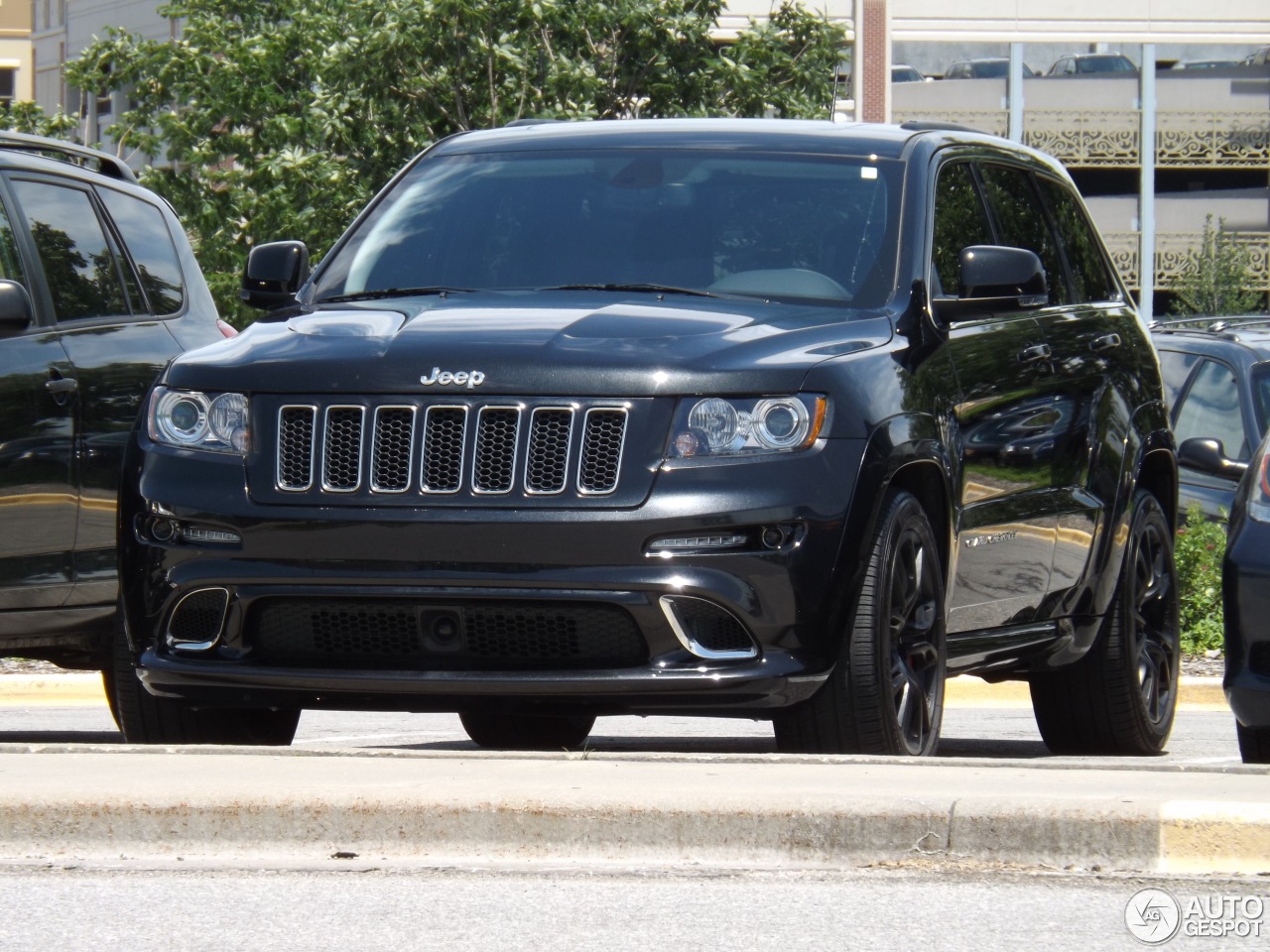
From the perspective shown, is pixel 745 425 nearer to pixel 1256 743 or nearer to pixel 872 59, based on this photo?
pixel 1256 743

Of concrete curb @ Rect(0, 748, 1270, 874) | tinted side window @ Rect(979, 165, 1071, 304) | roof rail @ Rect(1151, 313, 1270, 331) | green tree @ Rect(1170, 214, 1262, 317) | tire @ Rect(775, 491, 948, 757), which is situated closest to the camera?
concrete curb @ Rect(0, 748, 1270, 874)

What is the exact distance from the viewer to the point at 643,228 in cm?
699

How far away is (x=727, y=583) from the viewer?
18.7ft

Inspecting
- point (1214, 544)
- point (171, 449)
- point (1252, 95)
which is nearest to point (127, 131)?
point (1214, 544)

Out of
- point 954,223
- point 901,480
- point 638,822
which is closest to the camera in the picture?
point 638,822

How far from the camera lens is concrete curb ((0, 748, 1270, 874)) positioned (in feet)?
16.8

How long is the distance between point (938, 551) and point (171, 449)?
2054mm

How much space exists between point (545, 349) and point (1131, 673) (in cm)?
309

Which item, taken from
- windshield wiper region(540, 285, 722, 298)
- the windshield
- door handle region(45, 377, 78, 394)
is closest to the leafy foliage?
the windshield

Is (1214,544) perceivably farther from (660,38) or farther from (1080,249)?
(660,38)

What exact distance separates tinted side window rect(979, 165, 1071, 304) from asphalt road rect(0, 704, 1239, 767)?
172 cm

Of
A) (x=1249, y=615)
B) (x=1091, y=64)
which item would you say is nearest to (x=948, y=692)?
(x=1249, y=615)

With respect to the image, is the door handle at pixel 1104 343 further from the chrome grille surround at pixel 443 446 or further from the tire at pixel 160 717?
the tire at pixel 160 717

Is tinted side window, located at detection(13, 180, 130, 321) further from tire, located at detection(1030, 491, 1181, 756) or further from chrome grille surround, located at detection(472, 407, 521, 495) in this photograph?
tire, located at detection(1030, 491, 1181, 756)
